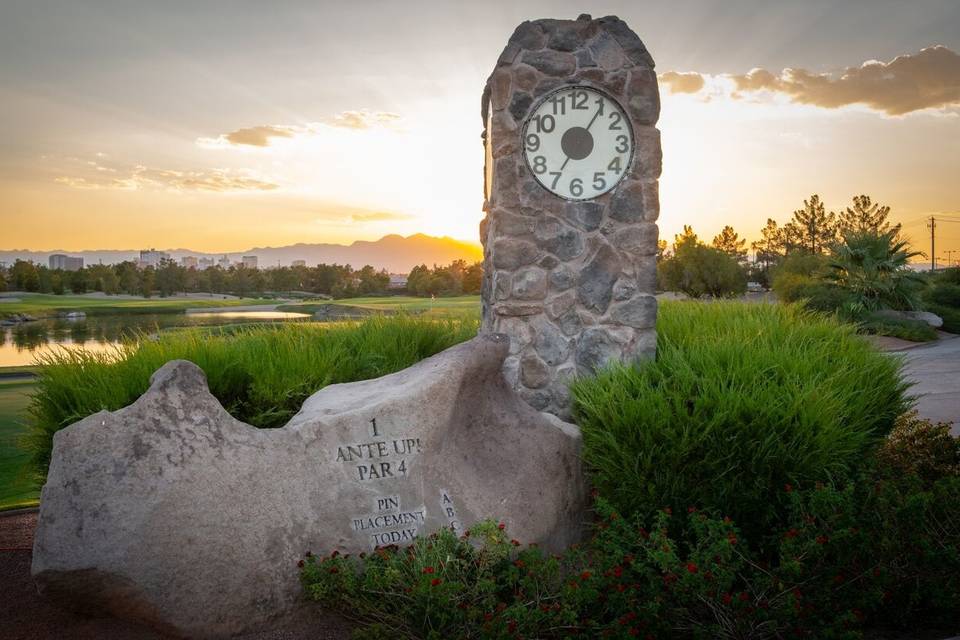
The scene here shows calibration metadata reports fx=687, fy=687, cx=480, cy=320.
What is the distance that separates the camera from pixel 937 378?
12953 mm

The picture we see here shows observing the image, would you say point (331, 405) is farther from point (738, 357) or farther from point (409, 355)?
point (738, 357)

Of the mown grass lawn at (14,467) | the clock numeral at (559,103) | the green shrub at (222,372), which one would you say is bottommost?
the mown grass lawn at (14,467)

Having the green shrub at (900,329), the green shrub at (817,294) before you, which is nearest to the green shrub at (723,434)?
the green shrub at (817,294)

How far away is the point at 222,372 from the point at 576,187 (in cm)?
375

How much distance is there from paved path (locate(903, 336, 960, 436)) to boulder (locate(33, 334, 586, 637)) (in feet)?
14.4

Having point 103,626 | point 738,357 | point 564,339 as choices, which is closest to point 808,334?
point 738,357

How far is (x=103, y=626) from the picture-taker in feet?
13.6

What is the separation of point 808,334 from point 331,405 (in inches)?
199

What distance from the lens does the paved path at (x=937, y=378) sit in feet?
31.8

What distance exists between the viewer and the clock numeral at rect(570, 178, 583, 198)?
6.74 m

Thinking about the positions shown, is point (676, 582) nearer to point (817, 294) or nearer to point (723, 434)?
point (723, 434)

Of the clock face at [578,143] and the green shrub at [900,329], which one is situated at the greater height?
the clock face at [578,143]

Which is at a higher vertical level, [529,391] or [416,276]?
[416,276]

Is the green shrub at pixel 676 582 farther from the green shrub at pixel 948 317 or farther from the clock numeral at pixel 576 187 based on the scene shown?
the green shrub at pixel 948 317
